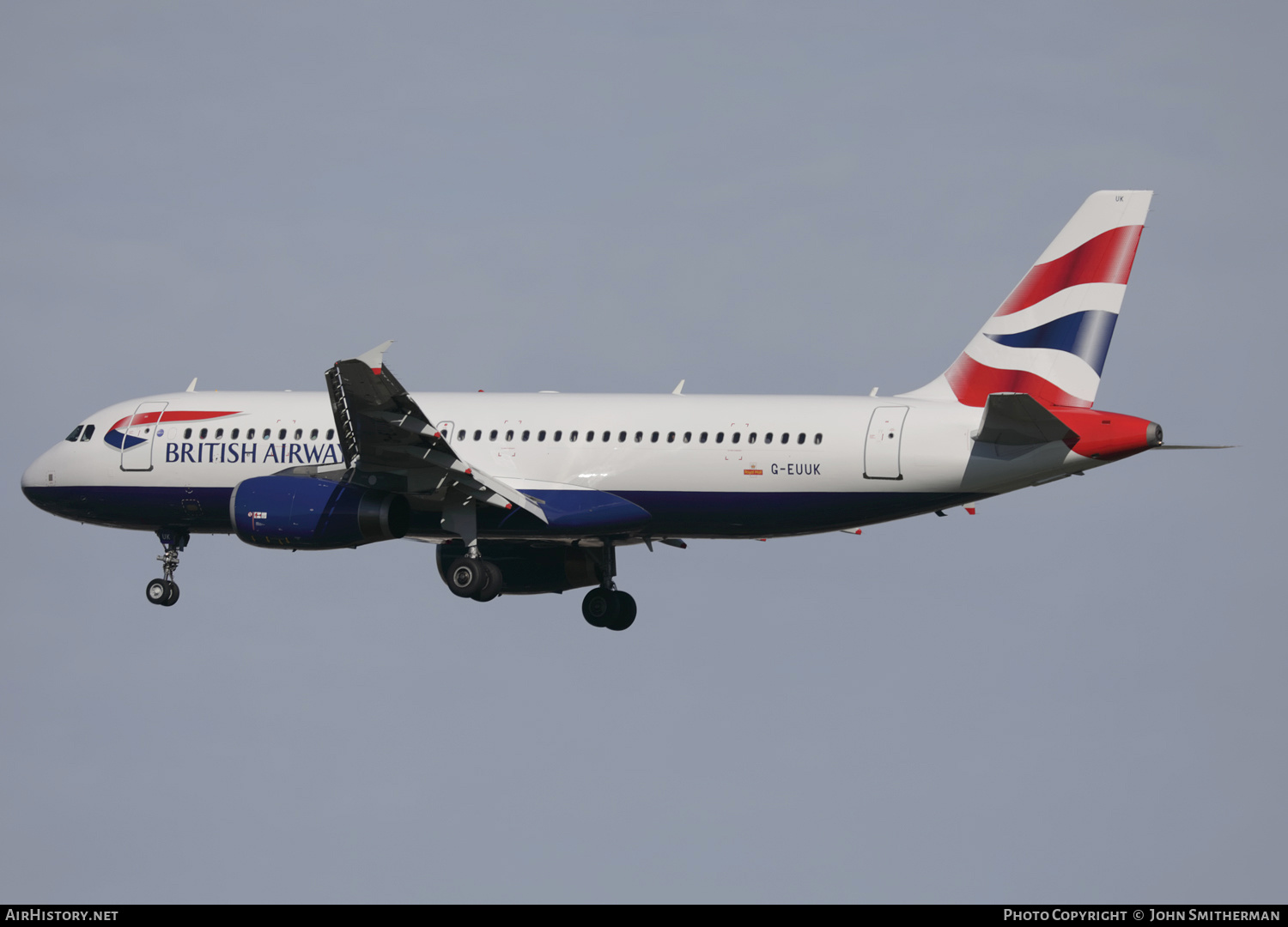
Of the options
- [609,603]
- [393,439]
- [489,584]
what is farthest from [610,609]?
[393,439]

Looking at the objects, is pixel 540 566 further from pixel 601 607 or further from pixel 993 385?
pixel 993 385

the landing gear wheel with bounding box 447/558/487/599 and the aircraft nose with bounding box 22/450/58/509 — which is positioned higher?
the aircraft nose with bounding box 22/450/58/509

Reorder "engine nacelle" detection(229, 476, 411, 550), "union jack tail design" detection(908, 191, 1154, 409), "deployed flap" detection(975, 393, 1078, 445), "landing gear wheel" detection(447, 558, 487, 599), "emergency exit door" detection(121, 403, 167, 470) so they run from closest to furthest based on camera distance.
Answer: "deployed flap" detection(975, 393, 1078, 445)
"union jack tail design" detection(908, 191, 1154, 409)
"engine nacelle" detection(229, 476, 411, 550)
"landing gear wheel" detection(447, 558, 487, 599)
"emergency exit door" detection(121, 403, 167, 470)

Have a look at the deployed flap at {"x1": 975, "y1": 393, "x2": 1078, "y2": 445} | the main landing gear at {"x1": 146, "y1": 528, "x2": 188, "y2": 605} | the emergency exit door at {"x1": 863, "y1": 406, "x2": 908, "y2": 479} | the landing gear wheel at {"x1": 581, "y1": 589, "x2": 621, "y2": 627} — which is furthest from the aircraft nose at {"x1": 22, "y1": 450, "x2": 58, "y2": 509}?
the deployed flap at {"x1": 975, "y1": 393, "x2": 1078, "y2": 445}

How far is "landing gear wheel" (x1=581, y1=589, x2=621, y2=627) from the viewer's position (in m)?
46.1

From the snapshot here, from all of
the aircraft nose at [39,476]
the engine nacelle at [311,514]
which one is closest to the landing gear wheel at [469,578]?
the engine nacelle at [311,514]

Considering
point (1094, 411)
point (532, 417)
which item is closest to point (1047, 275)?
point (1094, 411)

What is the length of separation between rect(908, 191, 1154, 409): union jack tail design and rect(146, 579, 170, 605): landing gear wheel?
66.1 ft

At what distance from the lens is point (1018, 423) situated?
122 ft

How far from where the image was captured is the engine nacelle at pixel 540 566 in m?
45.9

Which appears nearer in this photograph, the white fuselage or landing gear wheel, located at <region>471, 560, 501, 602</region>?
the white fuselage

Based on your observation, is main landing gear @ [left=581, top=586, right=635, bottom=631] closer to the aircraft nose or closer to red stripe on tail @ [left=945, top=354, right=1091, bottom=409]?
red stripe on tail @ [left=945, top=354, right=1091, bottom=409]

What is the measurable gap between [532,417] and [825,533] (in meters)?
7.31
